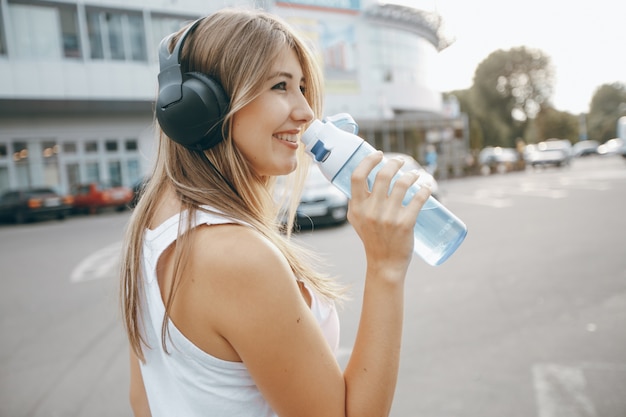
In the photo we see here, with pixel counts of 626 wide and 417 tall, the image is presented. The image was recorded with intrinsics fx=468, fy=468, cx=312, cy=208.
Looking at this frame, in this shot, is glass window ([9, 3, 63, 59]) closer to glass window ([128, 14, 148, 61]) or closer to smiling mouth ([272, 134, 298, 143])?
glass window ([128, 14, 148, 61])

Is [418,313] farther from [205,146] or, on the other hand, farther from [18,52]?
[18,52]

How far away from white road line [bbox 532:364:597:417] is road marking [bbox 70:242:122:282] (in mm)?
5279

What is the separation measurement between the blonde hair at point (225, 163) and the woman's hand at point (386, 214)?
0.20 metres

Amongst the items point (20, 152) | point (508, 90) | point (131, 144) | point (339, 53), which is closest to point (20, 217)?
point (20, 152)

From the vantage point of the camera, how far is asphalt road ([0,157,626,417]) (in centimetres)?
293

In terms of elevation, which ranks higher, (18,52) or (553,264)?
(18,52)

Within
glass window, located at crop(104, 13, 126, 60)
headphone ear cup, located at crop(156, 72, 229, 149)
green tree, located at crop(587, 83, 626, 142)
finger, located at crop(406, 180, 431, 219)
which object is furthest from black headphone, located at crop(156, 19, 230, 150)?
green tree, located at crop(587, 83, 626, 142)

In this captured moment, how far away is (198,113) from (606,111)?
57.1m

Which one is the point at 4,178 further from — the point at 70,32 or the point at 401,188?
the point at 401,188

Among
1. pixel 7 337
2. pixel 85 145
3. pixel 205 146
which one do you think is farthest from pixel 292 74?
pixel 85 145

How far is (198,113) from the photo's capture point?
1.08 meters

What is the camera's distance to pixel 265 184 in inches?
51.4

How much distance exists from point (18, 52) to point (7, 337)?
21.1 meters

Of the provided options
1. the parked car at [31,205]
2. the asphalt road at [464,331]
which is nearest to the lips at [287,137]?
the asphalt road at [464,331]
